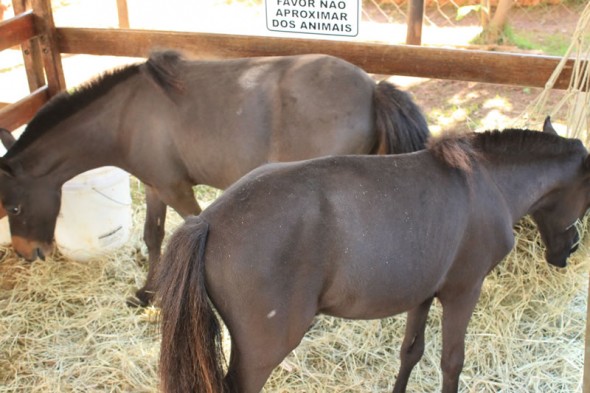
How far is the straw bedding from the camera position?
3.38 m

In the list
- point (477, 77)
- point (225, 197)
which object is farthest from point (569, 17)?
point (225, 197)

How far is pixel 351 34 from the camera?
13.0ft

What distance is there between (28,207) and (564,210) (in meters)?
2.76

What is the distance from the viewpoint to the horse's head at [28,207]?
356 centimetres

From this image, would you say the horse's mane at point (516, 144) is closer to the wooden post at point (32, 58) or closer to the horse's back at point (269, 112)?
the horse's back at point (269, 112)

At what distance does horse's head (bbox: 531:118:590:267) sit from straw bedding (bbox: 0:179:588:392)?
72 cm

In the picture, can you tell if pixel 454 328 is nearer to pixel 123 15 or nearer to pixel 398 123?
pixel 398 123

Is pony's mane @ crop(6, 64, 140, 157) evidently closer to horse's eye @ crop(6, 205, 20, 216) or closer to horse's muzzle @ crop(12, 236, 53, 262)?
horse's eye @ crop(6, 205, 20, 216)

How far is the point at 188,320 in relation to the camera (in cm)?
220

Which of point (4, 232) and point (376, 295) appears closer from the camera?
point (376, 295)

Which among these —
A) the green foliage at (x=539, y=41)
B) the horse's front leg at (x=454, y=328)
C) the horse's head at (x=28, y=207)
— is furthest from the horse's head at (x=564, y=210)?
the green foliage at (x=539, y=41)

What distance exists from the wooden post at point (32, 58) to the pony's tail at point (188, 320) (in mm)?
2949

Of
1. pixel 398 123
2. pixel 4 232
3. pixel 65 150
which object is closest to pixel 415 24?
pixel 398 123

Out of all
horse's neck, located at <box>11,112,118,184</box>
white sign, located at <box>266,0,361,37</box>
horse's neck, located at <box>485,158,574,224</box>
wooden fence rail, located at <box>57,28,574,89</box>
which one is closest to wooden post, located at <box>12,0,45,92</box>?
wooden fence rail, located at <box>57,28,574,89</box>
